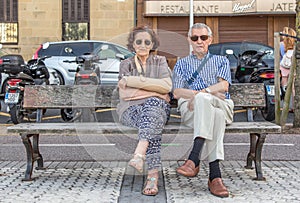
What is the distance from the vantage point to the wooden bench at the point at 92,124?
546 cm

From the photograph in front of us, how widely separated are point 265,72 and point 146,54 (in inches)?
222

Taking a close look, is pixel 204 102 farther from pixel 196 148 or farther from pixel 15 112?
pixel 15 112

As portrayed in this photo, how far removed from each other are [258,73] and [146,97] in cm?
602

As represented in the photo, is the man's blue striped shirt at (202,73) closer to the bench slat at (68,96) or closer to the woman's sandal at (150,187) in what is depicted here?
the bench slat at (68,96)

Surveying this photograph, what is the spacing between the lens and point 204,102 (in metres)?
5.18

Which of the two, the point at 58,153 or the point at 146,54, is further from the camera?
the point at 58,153

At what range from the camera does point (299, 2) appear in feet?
32.7

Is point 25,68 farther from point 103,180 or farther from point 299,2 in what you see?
point 103,180

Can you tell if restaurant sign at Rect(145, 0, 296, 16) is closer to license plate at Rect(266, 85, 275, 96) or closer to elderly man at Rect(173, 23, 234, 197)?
license plate at Rect(266, 85, 275, 96)

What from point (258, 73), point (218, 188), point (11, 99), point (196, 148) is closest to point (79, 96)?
point (196, 148)

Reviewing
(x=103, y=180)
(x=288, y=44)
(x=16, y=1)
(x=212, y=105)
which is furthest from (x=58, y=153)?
(x=16, y=1)

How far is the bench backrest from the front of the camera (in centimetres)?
630

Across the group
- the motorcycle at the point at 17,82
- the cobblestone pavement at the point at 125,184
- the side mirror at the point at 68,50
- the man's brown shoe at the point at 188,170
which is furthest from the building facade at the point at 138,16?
the man's brown shoe at the point at 188,170

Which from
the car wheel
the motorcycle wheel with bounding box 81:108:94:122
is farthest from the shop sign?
the motorcycle wheel with bounding box 81:108:94:122
